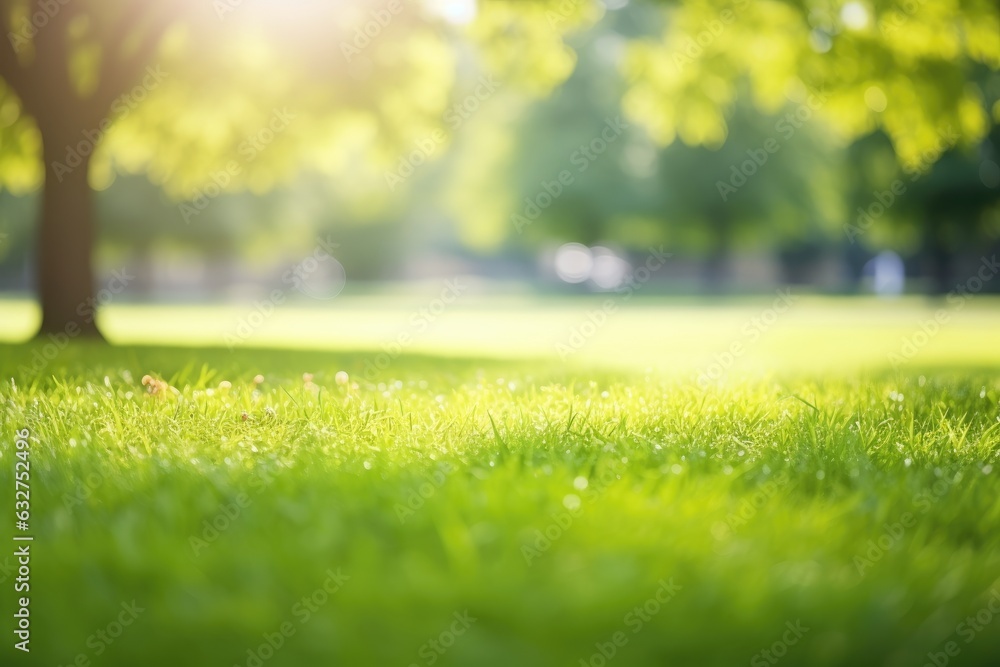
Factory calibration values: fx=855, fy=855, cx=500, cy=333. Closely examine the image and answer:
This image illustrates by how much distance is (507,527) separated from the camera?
3.09 m

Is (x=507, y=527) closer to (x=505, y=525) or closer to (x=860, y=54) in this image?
(x=505, y=525)

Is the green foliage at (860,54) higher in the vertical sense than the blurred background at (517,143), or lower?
higher

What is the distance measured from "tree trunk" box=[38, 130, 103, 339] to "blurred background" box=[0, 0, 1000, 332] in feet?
0.17

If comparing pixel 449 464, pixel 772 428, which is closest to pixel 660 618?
pixel 449 464

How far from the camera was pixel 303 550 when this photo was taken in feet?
9.42

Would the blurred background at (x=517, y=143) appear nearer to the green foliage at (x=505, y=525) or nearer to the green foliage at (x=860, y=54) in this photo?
the green foliage at (x=860, y=54)

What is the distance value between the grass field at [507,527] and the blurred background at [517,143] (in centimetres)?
796

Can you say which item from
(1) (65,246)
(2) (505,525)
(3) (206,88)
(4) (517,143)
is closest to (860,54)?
(3) (206,88)

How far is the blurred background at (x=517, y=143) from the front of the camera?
485 inches

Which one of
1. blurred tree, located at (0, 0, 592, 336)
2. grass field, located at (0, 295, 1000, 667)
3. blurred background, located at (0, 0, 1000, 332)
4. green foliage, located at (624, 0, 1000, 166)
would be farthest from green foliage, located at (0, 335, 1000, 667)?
blurred background, located at (0, 0, 1000, 332)

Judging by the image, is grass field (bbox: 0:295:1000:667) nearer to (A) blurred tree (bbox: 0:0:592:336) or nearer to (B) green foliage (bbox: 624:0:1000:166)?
(A) blurred tree (bbox: 0:0:592:336)

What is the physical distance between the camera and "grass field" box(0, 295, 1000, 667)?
2.46 m

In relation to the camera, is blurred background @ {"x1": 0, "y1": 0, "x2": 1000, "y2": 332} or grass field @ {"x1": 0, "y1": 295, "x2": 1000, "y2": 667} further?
blurred background @ {"x1": 0, "y1": 0, "x2": 1000, "y2": 332}

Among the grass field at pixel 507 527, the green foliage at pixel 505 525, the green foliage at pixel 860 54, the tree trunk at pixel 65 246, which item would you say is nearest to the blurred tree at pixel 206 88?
the tree trunk at pixel 65 246
